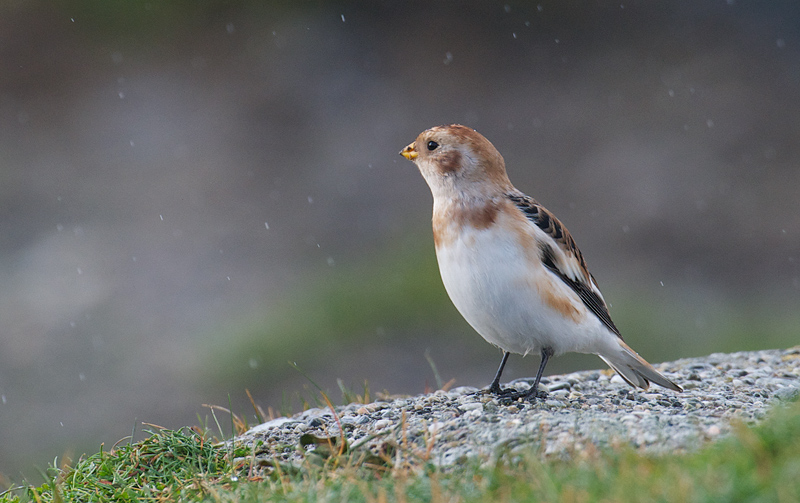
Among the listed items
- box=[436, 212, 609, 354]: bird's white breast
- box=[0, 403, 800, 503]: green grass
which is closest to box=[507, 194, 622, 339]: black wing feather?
box=[436, 212, 609, 354]: bird's white breast

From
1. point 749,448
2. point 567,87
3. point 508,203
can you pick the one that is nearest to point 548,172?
point 567,87

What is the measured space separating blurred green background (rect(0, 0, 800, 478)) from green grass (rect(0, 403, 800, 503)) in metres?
5.15

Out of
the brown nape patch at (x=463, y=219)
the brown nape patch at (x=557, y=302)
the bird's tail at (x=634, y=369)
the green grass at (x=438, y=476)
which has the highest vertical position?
the brown nape patch at (x=463, y=219)

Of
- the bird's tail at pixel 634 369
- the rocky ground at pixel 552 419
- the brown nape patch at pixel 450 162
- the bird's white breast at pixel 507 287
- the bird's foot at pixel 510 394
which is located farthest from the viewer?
the bird's tail at pixel 634 369

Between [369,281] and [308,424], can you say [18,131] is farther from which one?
[308,424]

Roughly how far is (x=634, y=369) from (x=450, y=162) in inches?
69.4

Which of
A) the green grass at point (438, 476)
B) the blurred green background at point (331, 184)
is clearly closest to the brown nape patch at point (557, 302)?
the green grass at point (438, 476)

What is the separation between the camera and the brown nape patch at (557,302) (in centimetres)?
465

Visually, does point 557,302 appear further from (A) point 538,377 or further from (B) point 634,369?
(B) point 634,369

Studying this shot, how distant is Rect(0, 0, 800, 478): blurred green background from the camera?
1077 cm

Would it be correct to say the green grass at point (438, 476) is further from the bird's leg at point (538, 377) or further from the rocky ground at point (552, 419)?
the bird's leg at point (538, 377)

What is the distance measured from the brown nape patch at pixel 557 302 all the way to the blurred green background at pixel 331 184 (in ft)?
16.9

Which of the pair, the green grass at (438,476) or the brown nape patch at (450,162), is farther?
the brown nape patch at (450,162)

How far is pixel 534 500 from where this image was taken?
285 centimetres
